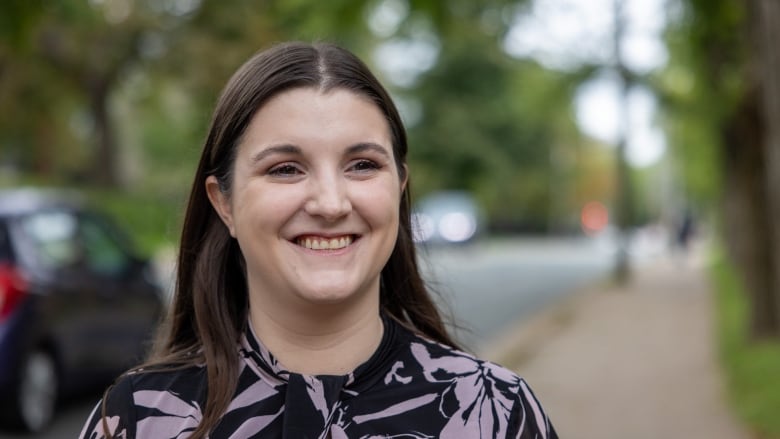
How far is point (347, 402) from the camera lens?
6.54 feet

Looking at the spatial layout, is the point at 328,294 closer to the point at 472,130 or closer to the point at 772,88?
the point at 772,88

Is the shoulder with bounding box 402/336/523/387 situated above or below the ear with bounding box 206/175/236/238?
below

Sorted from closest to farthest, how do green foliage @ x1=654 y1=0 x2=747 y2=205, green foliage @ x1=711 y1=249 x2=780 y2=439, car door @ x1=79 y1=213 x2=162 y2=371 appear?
1. green foliage @ x1=711 y1=249 x2=780 y2=439
2. car door @ x1=79 y1=213 x2=162 y2=371
3. green foliage @ x1=654 y1=0 x2=747 y2=205

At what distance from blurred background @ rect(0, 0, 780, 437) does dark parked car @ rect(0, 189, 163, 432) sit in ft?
0.48

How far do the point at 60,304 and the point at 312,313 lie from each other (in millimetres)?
6674

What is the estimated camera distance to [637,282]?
1064 inches

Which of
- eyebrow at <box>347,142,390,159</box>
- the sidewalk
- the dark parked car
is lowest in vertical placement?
the sidewalk

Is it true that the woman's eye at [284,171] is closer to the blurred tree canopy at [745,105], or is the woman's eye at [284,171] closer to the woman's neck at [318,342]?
the woman's neck at [318,342]

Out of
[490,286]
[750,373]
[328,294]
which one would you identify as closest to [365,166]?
[328,294]

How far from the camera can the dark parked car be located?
8.01m

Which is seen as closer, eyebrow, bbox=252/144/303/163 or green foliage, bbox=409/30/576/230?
eyebrow, bbox=252/144/303/163

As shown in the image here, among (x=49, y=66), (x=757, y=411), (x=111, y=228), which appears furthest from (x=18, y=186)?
(x=757, y=411)

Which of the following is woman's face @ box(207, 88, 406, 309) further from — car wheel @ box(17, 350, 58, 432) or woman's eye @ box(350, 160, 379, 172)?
car wheel @ box(17, 350, 58, 432)

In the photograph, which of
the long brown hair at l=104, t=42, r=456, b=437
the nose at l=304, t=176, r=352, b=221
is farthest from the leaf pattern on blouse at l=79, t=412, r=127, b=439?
the nose at l=304, t=176, r=352, b=221
